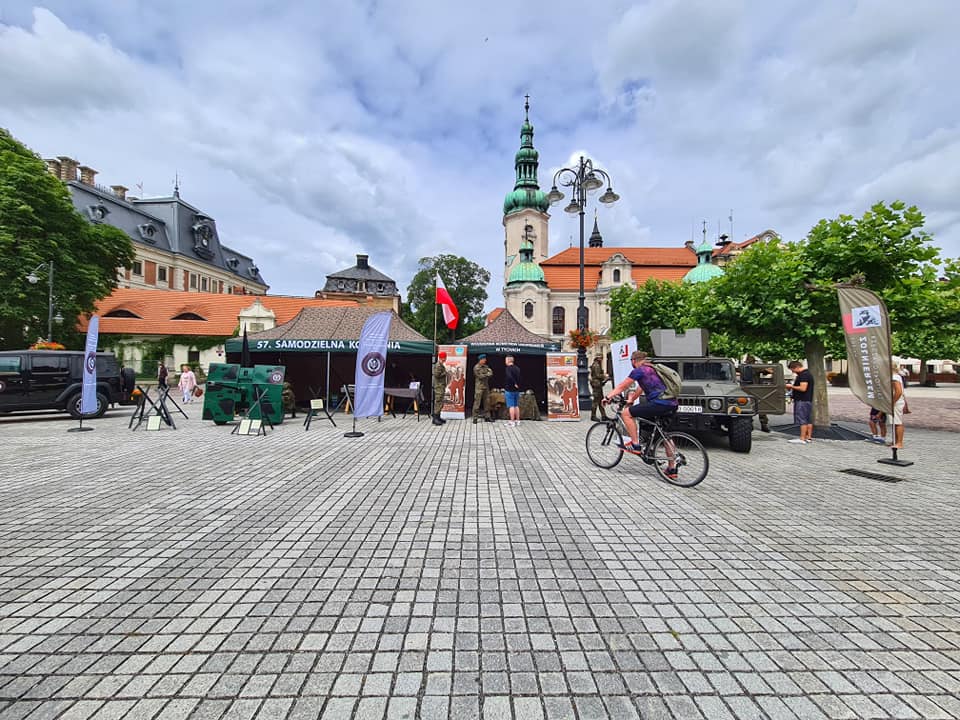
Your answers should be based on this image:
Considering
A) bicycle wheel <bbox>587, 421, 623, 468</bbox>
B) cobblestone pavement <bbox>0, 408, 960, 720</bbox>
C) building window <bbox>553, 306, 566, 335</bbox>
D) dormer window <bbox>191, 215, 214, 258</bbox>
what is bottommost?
cobblestone pavement <bbox>0, 408, 960, 720</bbox>

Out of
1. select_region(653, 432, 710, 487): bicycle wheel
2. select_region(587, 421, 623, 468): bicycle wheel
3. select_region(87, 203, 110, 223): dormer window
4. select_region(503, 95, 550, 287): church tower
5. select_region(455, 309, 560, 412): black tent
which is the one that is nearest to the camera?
select_region(653, 432, 710, 487): bicycle wheel

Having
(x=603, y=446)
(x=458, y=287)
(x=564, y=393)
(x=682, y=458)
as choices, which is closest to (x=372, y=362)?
(x=603, y=446)

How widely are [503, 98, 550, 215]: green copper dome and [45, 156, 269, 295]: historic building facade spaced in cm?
4465

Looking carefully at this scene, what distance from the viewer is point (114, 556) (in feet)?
11.5

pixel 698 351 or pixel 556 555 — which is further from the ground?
pixel 698 351

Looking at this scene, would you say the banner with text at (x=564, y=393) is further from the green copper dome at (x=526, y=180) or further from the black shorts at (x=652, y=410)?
the green copper dome at (x=526, y=180)

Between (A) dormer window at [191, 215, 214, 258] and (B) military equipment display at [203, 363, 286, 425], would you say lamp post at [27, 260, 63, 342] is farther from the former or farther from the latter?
(A) dormer window at [191, 215, 214, 258]

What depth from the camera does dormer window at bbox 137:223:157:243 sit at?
5191cm

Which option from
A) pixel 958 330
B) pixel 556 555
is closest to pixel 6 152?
pixel 556 555

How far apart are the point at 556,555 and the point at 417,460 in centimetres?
416

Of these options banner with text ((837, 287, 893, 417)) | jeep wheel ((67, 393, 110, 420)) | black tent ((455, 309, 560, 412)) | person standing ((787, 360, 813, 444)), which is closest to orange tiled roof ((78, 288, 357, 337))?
jeep wheel ((67, 393, 110, 420))

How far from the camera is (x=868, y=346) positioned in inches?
296

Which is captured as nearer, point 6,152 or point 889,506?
point 889,506

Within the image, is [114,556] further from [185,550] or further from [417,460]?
[417,460]
